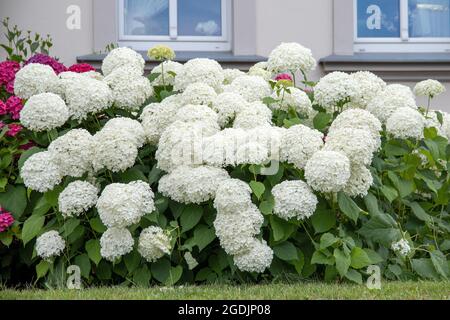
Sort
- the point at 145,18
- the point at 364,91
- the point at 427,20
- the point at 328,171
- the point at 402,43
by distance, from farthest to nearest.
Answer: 1. the point at 427,20
2. the point at 402,43
3. the point at 145,18
4. the point at 364,91
5. the point at 328,171

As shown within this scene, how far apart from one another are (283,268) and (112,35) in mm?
4459

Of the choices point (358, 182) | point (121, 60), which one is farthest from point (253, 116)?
point (121, 60)

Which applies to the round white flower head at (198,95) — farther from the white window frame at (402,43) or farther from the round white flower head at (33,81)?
the white window frame at (402,43)

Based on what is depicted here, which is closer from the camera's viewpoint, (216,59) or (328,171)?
(328,171)

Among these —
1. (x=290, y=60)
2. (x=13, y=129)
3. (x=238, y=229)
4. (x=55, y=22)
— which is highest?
(x=55, y=22)

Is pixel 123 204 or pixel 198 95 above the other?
pixel 198 95

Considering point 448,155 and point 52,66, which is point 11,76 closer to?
point 52,66

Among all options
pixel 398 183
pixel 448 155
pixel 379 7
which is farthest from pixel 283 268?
→ pixel 379 7

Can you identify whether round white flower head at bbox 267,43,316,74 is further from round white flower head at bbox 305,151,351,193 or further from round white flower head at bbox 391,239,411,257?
round white flower head at bbox 391,239,411,257

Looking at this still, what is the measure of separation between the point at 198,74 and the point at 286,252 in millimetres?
1306

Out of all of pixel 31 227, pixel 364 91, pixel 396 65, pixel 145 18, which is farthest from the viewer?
pixel 145 18

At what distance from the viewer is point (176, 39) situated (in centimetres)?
866

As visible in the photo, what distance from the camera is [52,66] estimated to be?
19.2 ft

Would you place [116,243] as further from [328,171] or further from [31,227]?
[328,171]
